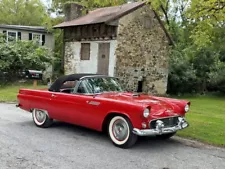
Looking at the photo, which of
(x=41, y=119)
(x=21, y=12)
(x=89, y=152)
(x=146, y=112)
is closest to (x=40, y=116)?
(x=41, y=119)

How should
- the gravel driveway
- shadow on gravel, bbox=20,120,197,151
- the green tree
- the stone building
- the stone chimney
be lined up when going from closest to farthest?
the gravel driveway, shadow on gravel, bbox=20,120,197,151, the stone building, the stone chimney, the green tree

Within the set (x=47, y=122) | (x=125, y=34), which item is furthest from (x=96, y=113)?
(x=125, y=34)

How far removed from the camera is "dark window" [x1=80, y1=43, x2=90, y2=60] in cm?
2094

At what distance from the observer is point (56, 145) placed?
19.1 ft

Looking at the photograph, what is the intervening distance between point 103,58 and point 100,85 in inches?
516

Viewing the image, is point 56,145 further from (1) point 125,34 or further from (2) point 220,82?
(2) point 220,82

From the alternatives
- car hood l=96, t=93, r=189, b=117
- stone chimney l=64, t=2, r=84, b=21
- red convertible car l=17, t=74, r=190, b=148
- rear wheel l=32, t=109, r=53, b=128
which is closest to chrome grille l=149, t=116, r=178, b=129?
red convertible car l=17, t=74, r=190, b=148

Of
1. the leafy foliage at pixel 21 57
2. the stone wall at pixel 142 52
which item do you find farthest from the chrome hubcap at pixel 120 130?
the leafy foliage at pixel 21 57

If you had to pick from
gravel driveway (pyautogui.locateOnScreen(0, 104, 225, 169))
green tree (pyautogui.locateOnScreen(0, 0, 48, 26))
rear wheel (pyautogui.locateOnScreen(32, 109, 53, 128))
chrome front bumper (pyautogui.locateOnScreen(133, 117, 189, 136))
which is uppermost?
green tree (pyautogui.locateOnScreen(0, 0, 48, 26))

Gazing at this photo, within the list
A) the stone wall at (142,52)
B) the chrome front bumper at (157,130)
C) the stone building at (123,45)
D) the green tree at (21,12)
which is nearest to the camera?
the chrome front bumper at (157,130)

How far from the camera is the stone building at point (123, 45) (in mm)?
19391

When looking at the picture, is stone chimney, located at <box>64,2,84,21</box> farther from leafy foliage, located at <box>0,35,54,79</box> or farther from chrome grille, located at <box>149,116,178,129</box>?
chrome grille, located at <box>149,116,178,129</box>

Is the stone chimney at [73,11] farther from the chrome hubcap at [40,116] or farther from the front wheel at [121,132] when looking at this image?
the front wheel at [121,132]

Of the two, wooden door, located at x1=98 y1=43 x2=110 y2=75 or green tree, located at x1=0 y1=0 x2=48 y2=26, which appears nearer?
wooden door, located at x1=98 y1=43 x2=110 y2=75
